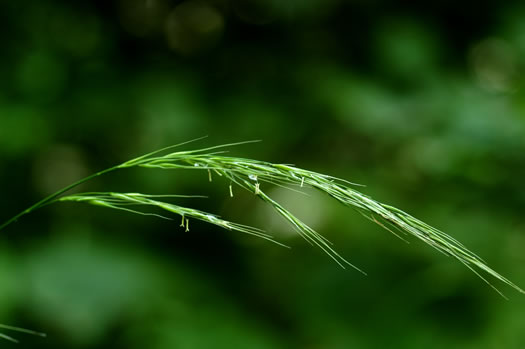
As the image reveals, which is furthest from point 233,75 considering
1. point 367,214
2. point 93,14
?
point 367,214

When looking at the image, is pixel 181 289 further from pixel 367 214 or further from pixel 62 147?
pixel 367 214

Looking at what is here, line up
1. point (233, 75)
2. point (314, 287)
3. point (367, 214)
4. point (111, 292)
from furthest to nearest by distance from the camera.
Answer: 1. point (314, 287)
2. point (233, 75)
3. point (111, 292)
4. point (367, 214)

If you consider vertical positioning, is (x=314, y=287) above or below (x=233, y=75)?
below

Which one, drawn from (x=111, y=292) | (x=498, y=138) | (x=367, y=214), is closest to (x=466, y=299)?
(x=498, y=138)

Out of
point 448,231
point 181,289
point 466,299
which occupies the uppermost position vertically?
point 448,231

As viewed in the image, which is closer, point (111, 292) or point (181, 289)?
point (111, 292)

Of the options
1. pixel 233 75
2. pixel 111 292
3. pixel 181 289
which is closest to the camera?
pixel 111 292
